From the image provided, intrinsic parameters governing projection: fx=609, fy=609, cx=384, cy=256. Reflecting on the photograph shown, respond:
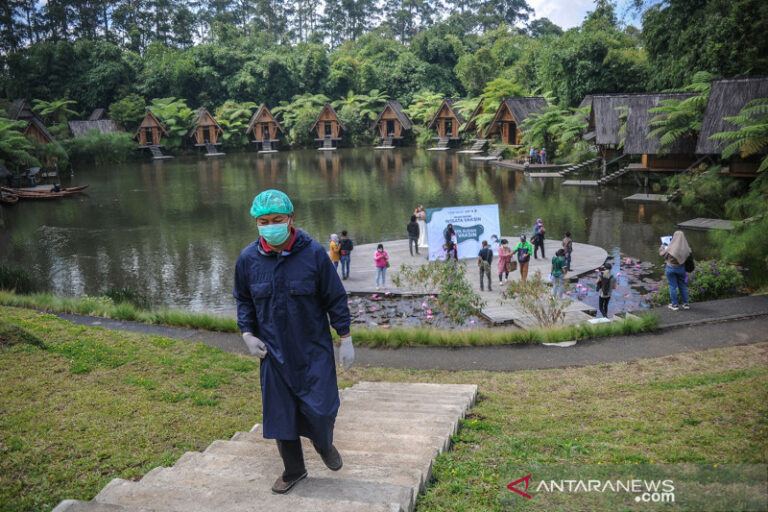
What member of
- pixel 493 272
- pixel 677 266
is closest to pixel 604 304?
pixel 677 266

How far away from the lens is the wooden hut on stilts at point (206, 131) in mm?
57750

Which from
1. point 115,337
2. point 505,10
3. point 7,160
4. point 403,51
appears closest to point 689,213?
point 115,337

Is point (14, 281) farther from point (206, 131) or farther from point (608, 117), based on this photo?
point (206, 131)

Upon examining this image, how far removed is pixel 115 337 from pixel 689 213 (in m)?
20.7

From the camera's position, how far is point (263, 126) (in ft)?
197

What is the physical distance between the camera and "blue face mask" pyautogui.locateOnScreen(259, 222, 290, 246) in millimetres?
4031

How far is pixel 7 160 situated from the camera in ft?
114

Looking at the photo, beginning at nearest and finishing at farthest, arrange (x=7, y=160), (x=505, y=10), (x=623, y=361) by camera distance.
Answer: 1. (x=623, y=361)
2. (x=7, y=160)
3. (x=505, y=10)

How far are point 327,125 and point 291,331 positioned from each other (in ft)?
190

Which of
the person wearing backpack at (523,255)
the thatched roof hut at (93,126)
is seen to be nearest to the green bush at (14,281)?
the person wearing backpack at (523,255)

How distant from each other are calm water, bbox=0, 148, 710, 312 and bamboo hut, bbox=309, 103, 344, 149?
725 inches

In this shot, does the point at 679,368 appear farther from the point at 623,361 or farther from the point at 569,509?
the point at 569,509

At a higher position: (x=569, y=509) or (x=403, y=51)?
(x=403, y=51)

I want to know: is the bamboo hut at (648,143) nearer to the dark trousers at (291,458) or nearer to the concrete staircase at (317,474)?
the concrete staircase at (317,474)
